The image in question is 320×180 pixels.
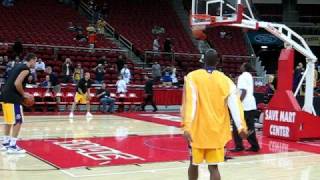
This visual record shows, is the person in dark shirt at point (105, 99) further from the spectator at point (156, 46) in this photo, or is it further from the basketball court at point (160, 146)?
the spectator at point (156, 46)

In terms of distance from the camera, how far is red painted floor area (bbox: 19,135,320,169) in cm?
873

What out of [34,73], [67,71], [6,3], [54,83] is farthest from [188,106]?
[6,3]

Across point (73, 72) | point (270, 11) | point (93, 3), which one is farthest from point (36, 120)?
point (270, 11)

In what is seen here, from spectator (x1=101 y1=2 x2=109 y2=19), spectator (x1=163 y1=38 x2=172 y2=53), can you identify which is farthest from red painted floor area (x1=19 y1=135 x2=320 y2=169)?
spectator (x1=101 y1=2 x2=109 y2=19)

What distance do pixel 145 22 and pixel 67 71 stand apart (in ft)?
33.7

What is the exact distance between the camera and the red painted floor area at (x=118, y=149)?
8.73m

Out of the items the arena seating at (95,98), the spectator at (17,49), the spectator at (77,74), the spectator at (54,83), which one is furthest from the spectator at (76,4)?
the spectator at (54,83)

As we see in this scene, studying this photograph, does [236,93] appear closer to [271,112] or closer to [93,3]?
[271,112]

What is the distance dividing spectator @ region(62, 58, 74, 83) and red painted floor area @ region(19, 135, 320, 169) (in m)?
8.90

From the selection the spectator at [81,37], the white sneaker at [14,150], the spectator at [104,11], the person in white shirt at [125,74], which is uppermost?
the spectator at [104,11]

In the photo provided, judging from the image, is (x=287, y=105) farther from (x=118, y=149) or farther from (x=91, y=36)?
(x=91, y=36)

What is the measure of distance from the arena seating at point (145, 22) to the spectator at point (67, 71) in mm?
6103

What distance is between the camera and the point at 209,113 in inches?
214

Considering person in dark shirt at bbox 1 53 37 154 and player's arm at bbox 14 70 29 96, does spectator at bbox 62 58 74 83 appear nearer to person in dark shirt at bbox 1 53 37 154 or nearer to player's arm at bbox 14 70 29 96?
person in dark shirt at bbox 1 53 37 154
